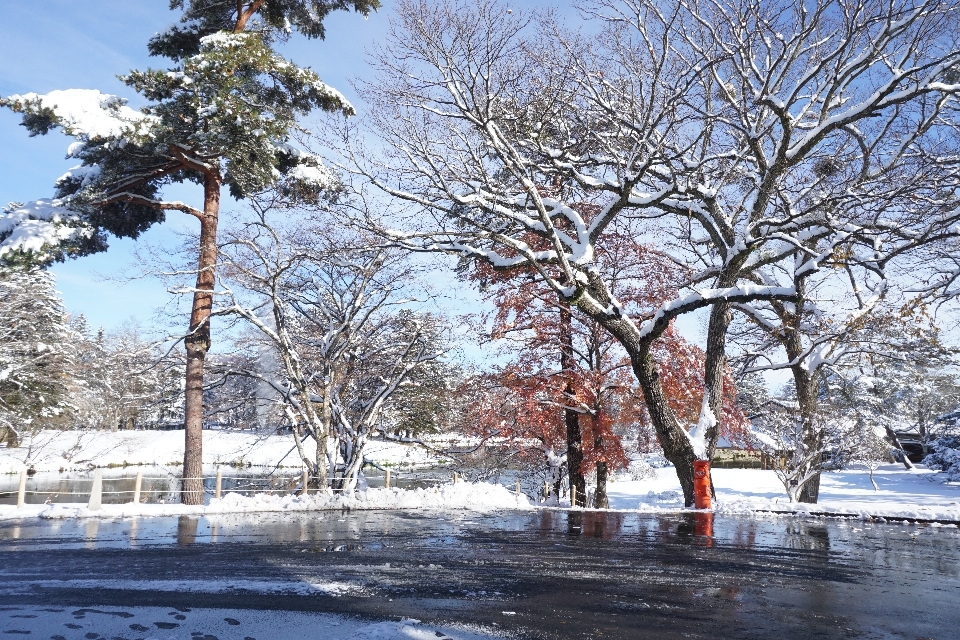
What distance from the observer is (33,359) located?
31812 millimetres

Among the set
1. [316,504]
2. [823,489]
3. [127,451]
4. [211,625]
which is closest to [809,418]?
[316,504]

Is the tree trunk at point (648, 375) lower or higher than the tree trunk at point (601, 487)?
higher

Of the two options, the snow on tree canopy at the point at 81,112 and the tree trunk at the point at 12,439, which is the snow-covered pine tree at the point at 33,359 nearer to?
the tree trunk at the point at 12,439

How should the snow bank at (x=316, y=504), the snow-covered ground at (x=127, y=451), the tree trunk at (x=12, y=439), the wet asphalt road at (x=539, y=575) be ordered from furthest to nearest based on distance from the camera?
the tree trunk at (x=12, y=439)
the snow-covered ground at (x=127, y=451)
the snow bank at (x=316, y=504)
the wet asphalt road at (x=539, y=575)

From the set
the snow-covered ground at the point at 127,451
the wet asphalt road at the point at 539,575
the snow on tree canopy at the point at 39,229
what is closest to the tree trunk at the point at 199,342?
the snow on tree canopy at the point at 39,229

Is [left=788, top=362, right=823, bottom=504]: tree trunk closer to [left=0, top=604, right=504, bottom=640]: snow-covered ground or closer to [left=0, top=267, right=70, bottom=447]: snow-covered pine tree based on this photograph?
[left=0, top=604, right=504, bottom=640]: snow-covered ground

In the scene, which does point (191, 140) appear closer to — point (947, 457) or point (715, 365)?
point (715, 365)

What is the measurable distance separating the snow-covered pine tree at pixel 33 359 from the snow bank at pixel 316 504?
2073 centimetres

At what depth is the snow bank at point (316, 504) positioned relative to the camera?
1301 centimetres

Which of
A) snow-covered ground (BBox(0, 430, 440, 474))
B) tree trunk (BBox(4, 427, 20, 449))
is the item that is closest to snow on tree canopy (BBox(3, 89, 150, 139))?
snow-covered ground (BBox(0, 430, 440, 474))

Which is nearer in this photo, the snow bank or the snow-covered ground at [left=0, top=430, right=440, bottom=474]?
the snow bank

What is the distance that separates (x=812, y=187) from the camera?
1470 cm

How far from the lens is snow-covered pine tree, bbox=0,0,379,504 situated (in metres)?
15.0

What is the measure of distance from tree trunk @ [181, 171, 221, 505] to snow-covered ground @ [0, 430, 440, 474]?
17.8 meters
